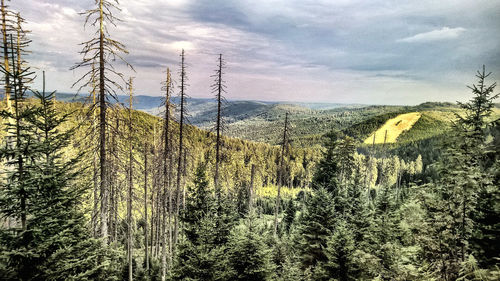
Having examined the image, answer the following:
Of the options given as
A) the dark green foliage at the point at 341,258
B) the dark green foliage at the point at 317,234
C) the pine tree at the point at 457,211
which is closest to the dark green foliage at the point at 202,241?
the dark green foliage at the point at 317,234

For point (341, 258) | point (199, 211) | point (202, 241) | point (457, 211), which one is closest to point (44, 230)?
point (202, 241)

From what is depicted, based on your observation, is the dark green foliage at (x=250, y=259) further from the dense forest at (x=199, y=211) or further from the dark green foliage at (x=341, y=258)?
the dark green foliage at (x=341, y=258)

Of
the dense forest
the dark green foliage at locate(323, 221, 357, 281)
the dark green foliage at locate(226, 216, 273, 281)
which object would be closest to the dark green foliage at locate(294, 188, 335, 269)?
the dense forest

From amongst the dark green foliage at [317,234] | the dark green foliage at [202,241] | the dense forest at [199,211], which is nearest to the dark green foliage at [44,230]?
the dense forest at [199,211]

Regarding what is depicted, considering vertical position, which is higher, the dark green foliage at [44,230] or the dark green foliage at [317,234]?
the dark green foliage at [44,230]

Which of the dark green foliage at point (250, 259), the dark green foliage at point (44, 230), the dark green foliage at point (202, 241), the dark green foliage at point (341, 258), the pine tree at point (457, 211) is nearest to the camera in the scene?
the dark green foliage at point (44, 230)

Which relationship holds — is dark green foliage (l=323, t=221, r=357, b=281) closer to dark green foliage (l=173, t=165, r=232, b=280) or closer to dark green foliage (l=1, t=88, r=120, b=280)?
dark green foliage (l=173, t=165, r=232, b=280)

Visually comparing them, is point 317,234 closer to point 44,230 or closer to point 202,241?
point 202,241

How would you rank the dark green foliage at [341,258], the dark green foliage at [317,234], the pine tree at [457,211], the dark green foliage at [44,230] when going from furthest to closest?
the dark green foliage at [317,234], the dark green foliage at [341,258], the pine tree at [457,211], the dark green foliage at [44,230]

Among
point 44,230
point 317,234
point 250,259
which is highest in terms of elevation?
point 44,230

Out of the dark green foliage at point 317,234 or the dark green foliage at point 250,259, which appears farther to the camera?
the dark green foliage at point 317,234

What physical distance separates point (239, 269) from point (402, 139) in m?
192

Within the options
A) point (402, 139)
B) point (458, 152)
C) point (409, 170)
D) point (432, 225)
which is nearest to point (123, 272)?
point (432, 225)

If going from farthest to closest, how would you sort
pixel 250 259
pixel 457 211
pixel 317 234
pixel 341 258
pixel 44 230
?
pixel 317 234 < pixel 341 258 < pixel 250 259 < pixel 457 211 < pixel 44 230
